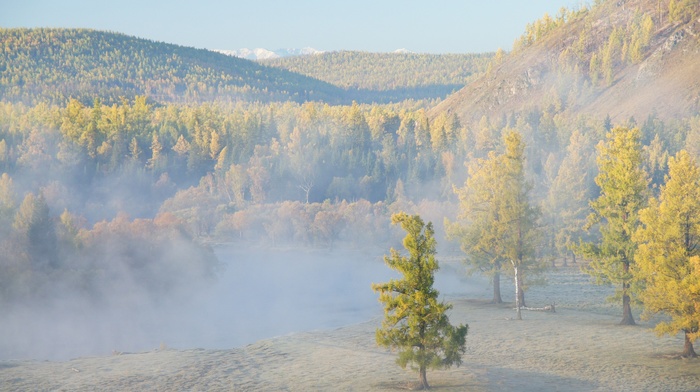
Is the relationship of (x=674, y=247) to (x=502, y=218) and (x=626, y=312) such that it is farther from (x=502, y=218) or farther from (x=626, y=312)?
(x=502, y=218)

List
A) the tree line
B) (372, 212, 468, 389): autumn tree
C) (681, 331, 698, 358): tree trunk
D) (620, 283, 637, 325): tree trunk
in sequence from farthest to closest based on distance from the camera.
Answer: the tree line → (620, 283, 637, 325): tree trunk → (681, 331, 698, 358): tree trunk → (372, 212, 468, 389): autumn tree

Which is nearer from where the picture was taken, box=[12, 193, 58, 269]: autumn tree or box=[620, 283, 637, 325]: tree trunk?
box=[620, 283, 637, 325]: tree trunk

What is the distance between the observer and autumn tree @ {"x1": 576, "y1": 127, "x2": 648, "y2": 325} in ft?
149

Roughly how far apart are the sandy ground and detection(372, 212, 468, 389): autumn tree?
2272 mm

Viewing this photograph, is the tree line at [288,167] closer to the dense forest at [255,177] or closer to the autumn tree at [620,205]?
the dense forest at [255,177]

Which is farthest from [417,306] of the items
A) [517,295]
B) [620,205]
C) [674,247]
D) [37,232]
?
[37,232]

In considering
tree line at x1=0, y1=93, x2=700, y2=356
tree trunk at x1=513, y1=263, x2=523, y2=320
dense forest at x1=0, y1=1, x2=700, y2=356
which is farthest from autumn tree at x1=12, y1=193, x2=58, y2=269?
tree trunk at x1=513, y1=263, x2=523, y2=320

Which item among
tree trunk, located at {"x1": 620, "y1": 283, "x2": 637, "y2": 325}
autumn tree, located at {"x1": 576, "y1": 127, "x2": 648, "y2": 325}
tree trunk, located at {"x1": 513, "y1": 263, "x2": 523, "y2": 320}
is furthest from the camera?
tree trunk, located at {"x1": 513, "y1": 263, "x2": 523, "y2": 320}

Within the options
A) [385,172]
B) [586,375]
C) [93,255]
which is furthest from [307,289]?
[385,172]

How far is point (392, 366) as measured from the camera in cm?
3947

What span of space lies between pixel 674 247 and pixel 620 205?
26.4 feet

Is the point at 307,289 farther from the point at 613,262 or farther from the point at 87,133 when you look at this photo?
the point at 87,133

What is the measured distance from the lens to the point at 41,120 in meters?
172

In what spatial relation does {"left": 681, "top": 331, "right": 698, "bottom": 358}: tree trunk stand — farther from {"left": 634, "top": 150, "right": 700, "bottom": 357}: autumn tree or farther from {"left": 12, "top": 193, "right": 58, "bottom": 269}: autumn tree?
{"left": 12, "top": 193, "right": 58, "bottom": 269}: autumn tree
